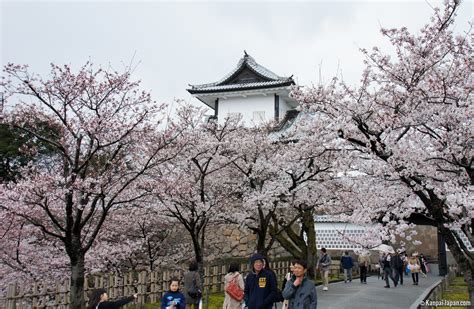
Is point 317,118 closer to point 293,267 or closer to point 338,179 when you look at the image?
point 293,267

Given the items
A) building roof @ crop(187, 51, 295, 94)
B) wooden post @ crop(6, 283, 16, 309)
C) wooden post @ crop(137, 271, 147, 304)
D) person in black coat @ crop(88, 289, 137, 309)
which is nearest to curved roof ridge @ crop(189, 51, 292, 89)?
building roof @ crop(187, 51, 295, 94)

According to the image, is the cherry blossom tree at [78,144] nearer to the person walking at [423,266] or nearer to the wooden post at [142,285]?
the wooden post at [142,285]

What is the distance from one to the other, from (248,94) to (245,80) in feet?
4.54

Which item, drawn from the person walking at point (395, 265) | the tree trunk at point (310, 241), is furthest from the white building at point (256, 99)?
the tree trunk at point (310, 241)

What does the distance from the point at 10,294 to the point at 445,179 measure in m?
8.71

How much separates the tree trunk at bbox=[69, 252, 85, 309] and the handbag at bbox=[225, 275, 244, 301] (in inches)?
115

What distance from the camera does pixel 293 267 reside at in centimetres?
562

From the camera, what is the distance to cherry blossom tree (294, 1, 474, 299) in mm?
7266

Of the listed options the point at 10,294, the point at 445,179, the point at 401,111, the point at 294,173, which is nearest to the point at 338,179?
the point at 294,173

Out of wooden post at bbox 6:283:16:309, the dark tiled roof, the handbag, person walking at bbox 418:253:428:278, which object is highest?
the dark tiled roof

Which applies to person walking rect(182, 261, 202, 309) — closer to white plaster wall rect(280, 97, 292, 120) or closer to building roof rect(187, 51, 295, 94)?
building roof rect(187, 51, 295, 94)

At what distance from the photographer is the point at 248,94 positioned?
85.2 ft

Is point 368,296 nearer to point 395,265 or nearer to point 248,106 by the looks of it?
point 395,265

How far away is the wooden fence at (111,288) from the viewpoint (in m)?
8.59
